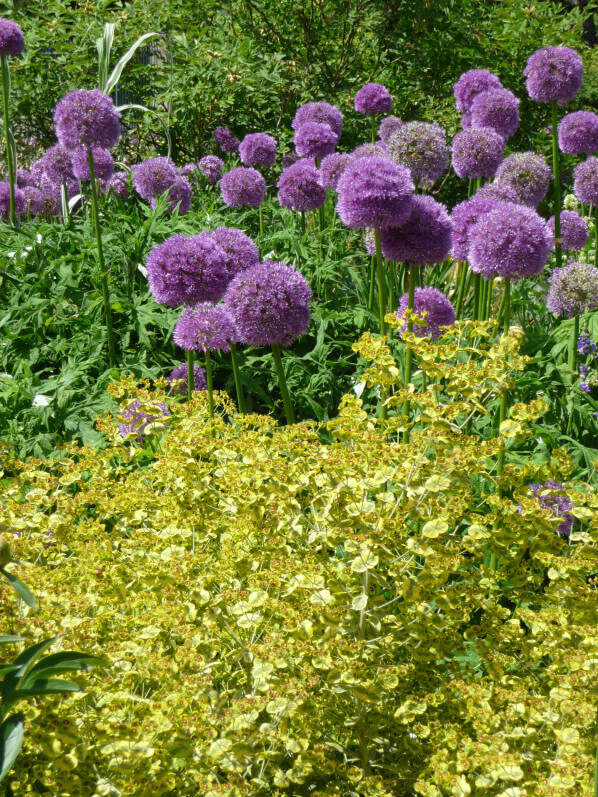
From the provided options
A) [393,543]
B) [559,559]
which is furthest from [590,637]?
[393,543]

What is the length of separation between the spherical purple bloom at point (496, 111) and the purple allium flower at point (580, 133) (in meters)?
0.76

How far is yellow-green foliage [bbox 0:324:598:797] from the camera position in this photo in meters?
1.67

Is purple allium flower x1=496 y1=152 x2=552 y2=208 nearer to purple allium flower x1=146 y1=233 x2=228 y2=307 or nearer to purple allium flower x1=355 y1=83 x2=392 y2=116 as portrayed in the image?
purple allium flower x1=355 y1=83 x2=392 y2=116

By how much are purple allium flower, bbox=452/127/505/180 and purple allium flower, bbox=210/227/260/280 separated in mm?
1311

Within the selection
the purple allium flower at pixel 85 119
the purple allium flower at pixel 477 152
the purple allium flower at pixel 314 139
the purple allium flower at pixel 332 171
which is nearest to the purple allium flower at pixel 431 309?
the purple allium flower at pixel 477 152

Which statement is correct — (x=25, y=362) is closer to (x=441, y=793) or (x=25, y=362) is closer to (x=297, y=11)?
(x=441, y=793)

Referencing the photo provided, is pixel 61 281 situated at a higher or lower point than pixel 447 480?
lower

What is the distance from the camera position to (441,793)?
67.7 inches

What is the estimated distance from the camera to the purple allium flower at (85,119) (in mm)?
3750

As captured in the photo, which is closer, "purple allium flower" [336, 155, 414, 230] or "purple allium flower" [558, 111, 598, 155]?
"purple allium flower" [336, 155, 414, 230]

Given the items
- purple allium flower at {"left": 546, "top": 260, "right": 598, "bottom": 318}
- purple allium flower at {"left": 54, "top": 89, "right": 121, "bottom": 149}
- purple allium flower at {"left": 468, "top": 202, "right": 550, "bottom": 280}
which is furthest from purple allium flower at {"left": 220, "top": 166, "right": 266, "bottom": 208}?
purple allium flower at {"left": 468, "top": 202, "right": 550, "bottom": 280}

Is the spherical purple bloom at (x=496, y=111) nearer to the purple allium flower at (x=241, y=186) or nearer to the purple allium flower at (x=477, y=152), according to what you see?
the purple allium flower at (x=477, y=152)

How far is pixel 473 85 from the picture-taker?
482 centimetres

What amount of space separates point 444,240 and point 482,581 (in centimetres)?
150
